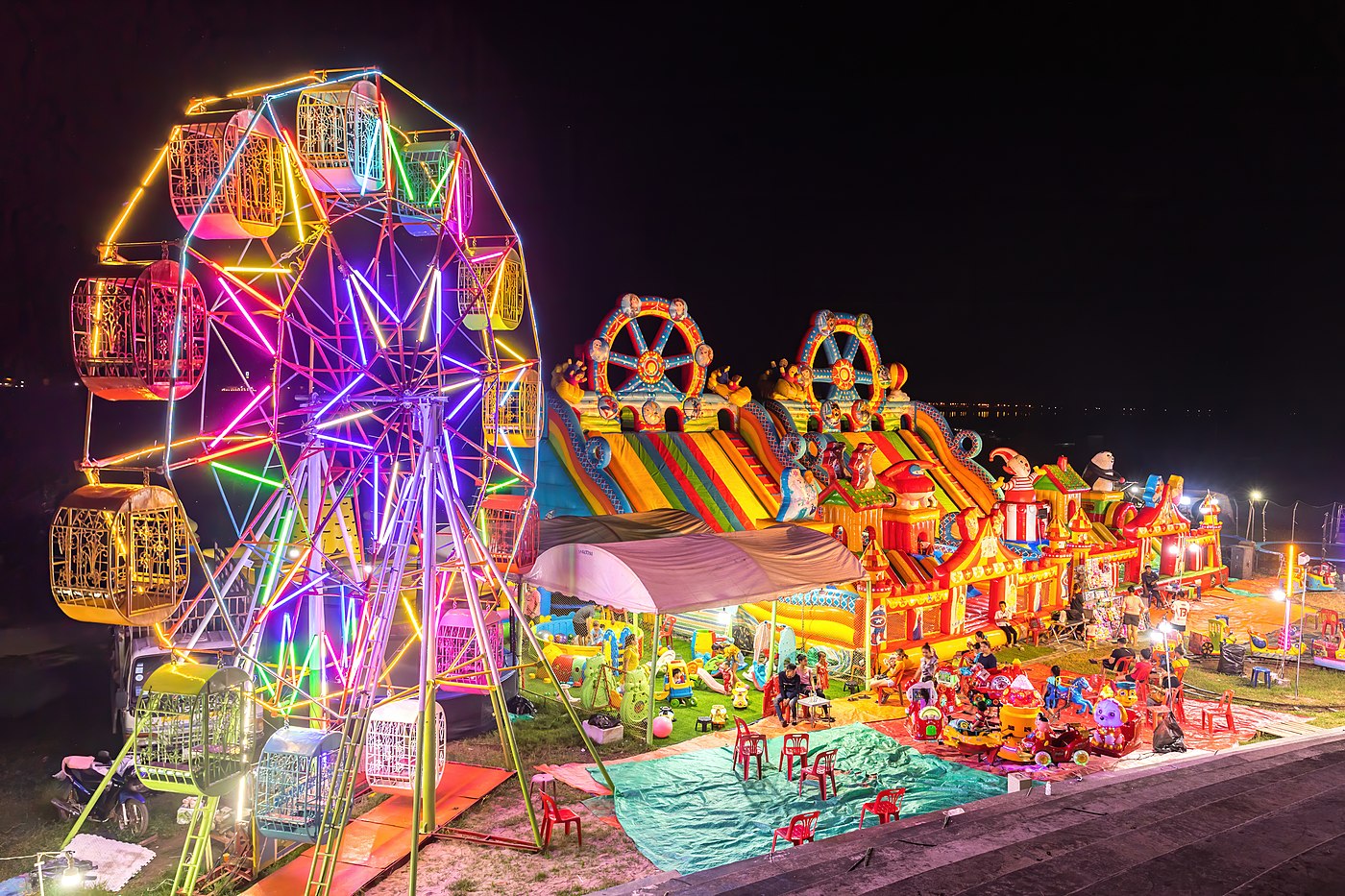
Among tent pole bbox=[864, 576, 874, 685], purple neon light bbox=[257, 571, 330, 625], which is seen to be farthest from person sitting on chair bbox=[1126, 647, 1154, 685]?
purple neon light bbox=[257, 571, 330, 625]

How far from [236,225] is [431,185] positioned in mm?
2511

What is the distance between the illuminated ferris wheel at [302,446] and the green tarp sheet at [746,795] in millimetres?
2041

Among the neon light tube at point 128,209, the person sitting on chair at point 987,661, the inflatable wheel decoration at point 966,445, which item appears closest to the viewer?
the neon light tube at point 128,209

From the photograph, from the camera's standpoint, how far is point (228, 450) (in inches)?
360

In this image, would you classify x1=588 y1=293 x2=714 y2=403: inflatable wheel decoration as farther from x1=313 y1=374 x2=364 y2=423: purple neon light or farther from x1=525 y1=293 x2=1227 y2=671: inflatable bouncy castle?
x1=313 y1=374 x2=364 y2=423: purple neon light

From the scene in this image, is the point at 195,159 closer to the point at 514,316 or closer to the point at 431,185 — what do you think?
the point at 431,185

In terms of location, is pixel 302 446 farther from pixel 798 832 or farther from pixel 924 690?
pixel 924 690

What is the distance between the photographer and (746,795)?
11.2 m

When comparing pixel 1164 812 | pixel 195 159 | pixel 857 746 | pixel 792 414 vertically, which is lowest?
pixel 857 746

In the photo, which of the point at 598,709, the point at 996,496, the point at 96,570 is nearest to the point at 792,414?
the point at 996,496

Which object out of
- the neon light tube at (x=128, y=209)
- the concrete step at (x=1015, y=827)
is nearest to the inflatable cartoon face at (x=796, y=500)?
the concrete step at (x=1015, y=827)

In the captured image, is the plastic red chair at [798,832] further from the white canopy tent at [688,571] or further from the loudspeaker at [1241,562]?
the loudspeaker at [1241,562]

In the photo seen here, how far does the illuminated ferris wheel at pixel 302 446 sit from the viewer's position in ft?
25.1

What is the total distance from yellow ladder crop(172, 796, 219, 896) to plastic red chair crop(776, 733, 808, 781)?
617 cm
